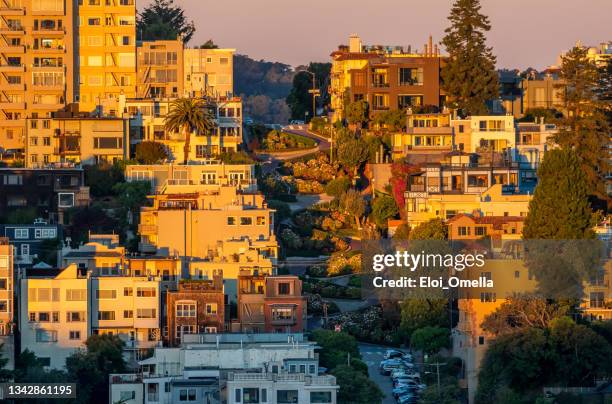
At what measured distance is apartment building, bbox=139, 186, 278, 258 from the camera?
111938 mm

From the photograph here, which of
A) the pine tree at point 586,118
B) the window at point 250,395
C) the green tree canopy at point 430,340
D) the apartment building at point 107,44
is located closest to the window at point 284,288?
the green tree canopy at point 430,340

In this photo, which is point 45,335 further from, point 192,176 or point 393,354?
point 192,176

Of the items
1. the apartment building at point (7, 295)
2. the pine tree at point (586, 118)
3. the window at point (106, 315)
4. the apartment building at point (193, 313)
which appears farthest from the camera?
the pine tree at point (586, 118)

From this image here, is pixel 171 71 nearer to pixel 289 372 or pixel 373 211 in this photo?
pixel 373 211

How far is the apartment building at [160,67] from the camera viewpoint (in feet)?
431

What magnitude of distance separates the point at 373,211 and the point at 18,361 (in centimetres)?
2629

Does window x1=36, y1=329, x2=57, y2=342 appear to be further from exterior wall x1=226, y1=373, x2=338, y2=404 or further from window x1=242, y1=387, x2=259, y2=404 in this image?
window x1=242, y1=387, x2=259, y2=404

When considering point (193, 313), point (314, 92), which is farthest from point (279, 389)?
point (314, 92)

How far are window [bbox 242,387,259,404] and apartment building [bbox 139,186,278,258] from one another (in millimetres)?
22459

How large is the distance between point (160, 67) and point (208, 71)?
2405mm

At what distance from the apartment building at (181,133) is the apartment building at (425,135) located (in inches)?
299

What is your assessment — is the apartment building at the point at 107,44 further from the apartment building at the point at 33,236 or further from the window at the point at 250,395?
the window at the point at 250,395

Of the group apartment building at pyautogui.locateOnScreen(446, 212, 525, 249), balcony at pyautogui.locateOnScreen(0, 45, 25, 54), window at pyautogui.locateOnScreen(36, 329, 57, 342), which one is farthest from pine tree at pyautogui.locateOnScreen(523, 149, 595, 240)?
balcony at pyautogui.locateOnScreen(0, 45, 25, 54)

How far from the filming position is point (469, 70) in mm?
130625
